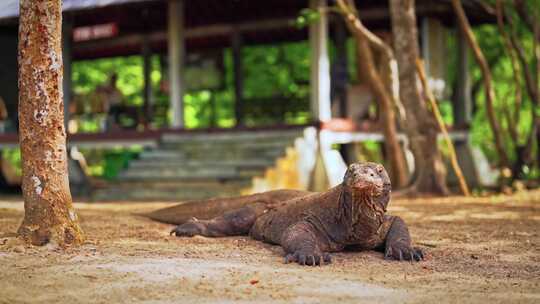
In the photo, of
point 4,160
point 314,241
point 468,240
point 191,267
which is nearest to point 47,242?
point 191,267

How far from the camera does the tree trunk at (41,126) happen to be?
6.12 meters

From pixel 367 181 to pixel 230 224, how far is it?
6.74ft

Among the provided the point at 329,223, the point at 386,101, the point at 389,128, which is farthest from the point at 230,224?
the point at 389,128

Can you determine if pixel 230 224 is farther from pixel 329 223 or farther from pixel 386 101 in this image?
pixel 386 101

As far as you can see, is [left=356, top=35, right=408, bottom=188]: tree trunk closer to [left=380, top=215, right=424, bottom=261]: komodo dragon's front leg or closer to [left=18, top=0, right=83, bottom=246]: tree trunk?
[left=380, top=215, right=424, bottom=261]: komodo dragon's front leg

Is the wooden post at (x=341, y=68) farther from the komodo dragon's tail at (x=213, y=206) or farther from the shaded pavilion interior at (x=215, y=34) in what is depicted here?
the komodo dragon's tail at (x=213, y=206)

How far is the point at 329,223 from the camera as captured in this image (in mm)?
6355

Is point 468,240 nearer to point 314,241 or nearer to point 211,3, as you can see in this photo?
point 314,241

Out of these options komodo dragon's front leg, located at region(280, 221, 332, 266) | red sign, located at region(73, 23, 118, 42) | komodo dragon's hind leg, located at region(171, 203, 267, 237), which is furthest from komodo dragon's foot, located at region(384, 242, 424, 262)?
red sign, located at region(73, 23, 118, 42)

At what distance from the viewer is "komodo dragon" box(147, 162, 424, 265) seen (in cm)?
589

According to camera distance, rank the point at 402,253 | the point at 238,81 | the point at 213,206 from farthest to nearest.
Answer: the point at 238,81 → the point at 213,206 → the point at 402,253

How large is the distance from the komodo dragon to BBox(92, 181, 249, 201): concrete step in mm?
5222

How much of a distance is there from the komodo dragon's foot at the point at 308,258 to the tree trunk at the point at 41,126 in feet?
5.78

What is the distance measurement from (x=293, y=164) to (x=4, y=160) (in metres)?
8.10
